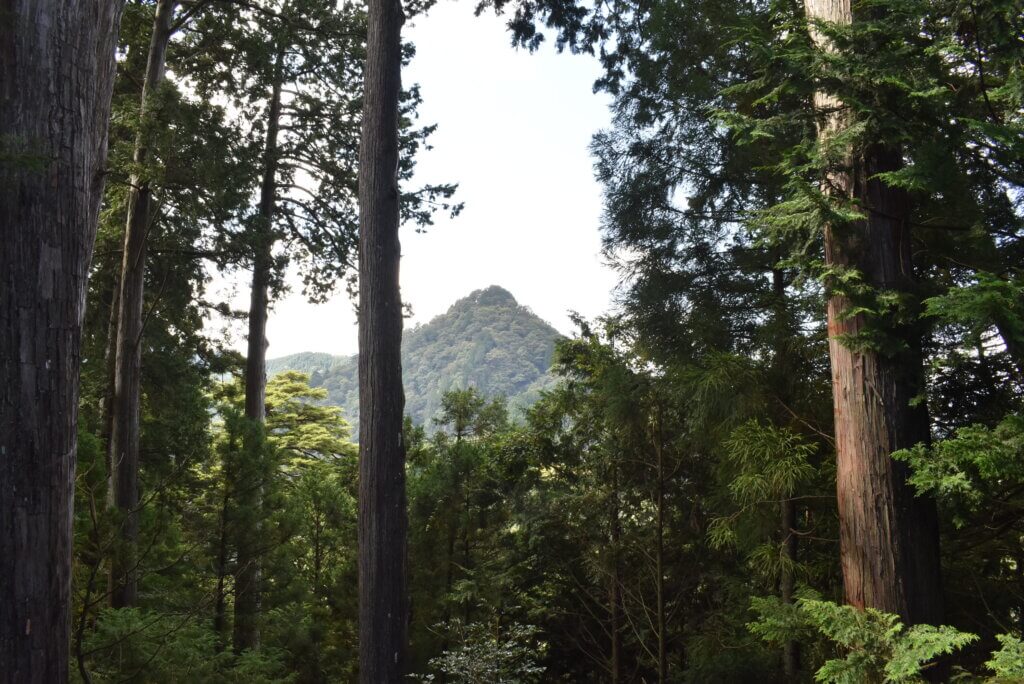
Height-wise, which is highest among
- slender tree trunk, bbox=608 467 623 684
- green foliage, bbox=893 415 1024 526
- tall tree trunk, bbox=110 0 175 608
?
tall tree trunk, bbox=110 0 175 608

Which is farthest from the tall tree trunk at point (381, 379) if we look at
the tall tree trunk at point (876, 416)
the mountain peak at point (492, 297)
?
the mountain peak at point (492, 297)

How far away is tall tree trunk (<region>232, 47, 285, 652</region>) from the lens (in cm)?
856

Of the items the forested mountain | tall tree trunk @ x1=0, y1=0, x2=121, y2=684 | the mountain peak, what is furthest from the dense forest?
the mountain peak

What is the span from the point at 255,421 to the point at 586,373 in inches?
152

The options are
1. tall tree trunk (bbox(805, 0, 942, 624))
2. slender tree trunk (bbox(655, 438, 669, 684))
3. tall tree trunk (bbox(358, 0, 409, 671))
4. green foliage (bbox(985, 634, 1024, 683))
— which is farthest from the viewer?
slender tree trunk (bbox(655, 438, 669, 684))

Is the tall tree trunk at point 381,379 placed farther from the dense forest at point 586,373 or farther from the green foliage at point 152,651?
the green foliage at point 152,651

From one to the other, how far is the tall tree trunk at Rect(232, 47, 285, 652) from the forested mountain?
84.3 metres

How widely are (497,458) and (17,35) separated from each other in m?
7.94

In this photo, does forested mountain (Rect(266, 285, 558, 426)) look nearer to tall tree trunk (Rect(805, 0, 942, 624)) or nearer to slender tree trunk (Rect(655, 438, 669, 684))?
slender tree trunk (Rect(655, 438, 669, 684))

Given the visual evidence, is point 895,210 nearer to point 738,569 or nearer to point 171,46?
point 738,569

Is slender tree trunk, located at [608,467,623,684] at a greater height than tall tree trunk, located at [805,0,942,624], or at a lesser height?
lesser

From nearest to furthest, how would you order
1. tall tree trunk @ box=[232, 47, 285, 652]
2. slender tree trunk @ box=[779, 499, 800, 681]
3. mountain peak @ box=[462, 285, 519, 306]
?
slender tree trunk @ box=[779, 499, 800, 681], tall tree trunk @ box=[232, 47, 285, 652], mountain peak @ box=[462, 285, 519, 306]

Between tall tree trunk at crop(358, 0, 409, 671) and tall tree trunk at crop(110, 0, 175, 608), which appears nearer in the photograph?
tall tree trunk at crop(358, 0, 409, 671)

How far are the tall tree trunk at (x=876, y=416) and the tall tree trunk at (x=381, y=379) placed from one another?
2.58 m
